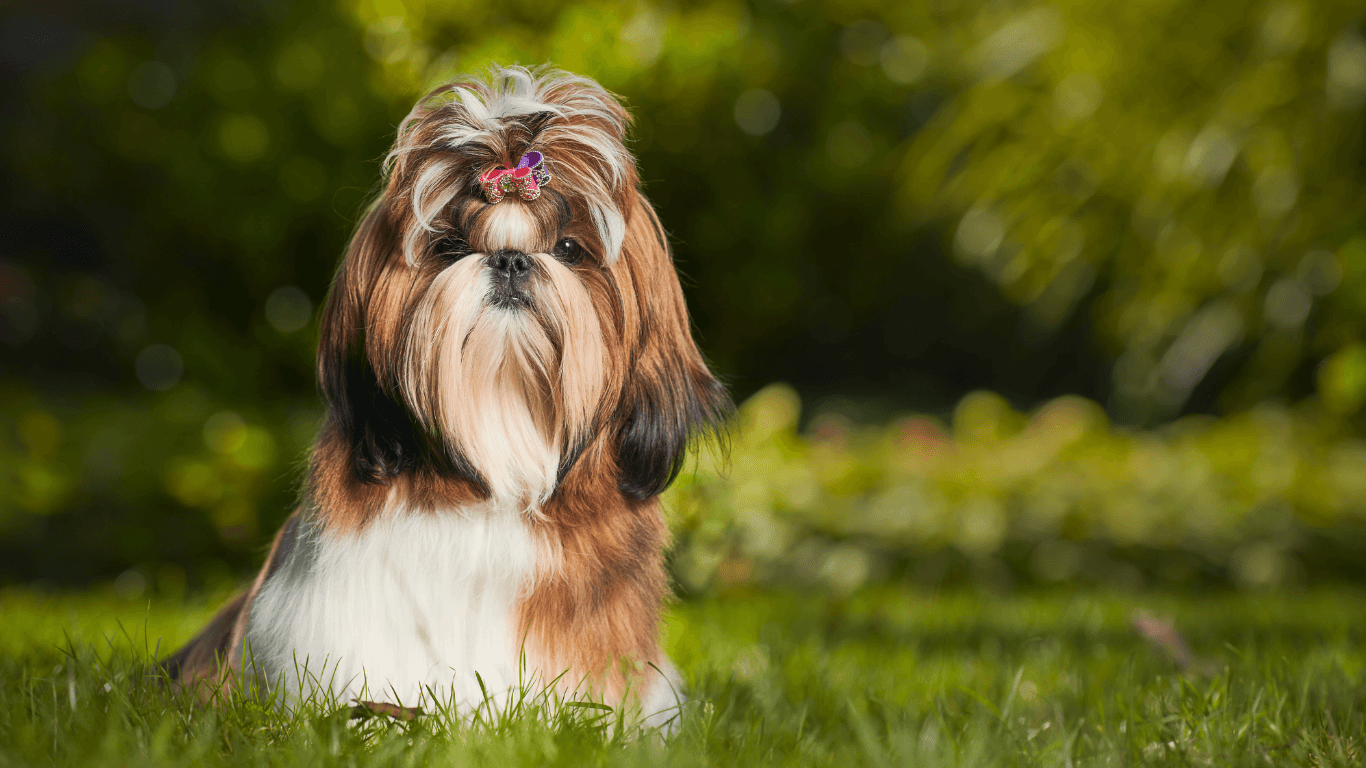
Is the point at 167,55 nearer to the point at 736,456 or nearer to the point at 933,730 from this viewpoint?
the point at 736,456

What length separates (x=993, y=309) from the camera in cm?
704

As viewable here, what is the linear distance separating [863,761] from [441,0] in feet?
13.9

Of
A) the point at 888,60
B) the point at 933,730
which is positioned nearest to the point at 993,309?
the point at 888,60

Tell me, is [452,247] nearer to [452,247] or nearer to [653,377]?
[452,247]

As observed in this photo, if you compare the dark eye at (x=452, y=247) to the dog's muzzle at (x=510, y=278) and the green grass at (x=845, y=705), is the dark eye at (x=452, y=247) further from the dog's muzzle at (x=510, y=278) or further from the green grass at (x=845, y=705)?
the green grass at (x=845, y=705)

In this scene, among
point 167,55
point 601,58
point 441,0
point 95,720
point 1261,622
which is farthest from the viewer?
point 167,55

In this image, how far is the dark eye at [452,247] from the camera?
6.10ft

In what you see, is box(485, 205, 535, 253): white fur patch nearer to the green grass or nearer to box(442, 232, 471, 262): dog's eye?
box(442, 232, 471, 262): dog's eye

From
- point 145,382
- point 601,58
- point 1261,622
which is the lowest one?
point 1261,622

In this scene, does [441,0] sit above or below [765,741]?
above

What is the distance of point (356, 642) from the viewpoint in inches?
73.7

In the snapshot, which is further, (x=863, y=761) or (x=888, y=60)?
(x=888, y=60)

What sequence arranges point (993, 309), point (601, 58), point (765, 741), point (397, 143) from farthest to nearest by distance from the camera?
1. point (993, 309)
2. point (601, 58)
3. point (765, 741)
4. point (397, 143)

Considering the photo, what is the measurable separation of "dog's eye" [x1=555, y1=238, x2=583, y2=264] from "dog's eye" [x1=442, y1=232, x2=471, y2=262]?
0.17 metres
